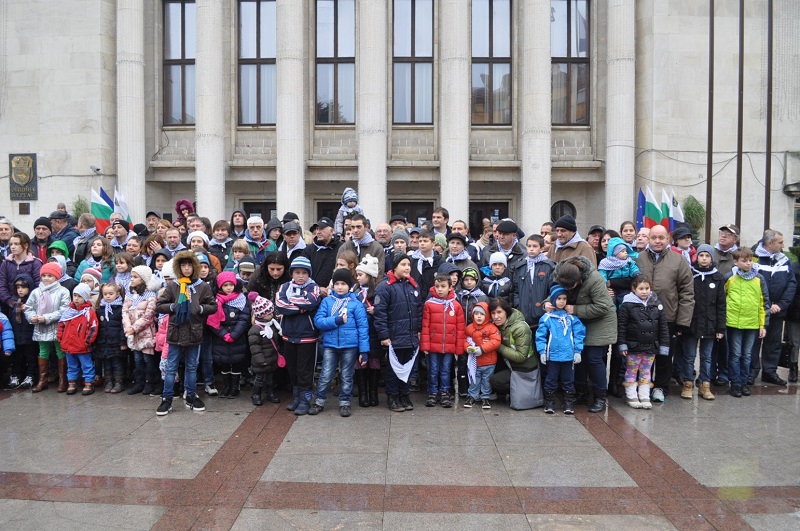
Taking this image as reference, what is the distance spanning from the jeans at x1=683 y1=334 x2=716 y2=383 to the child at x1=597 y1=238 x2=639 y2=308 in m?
1.08

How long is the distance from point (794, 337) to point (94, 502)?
9.11 m

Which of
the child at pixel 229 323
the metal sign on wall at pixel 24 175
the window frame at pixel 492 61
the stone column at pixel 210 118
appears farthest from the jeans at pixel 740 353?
the metal sign on wall at pixel 24 175

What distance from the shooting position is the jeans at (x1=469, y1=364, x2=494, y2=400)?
306 inches

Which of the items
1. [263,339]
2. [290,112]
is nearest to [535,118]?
[290,112]

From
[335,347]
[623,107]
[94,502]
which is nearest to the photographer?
[94,502]

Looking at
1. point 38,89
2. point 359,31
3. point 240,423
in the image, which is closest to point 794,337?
point 240,423

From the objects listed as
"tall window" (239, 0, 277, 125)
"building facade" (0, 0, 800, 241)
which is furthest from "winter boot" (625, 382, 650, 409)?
"tall window" (239, 0, 277, 125)

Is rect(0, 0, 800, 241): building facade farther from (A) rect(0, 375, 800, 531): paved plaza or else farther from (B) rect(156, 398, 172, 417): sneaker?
(A) rect(0, 375, 800, 531): paved plaza

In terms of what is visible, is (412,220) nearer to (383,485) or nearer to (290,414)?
(290,414)

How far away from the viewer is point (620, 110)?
18.8 meters

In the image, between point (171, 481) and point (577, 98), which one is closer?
point (171, 481)

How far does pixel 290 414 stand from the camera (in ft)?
24.1

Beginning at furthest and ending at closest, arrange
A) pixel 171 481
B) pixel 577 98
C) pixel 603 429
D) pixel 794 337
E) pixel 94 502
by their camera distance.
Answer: pixel 577 98, pixel 794 337, pixel 603 429, pixel 171 481, pixel 94 502

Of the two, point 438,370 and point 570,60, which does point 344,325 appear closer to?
point 438,370
